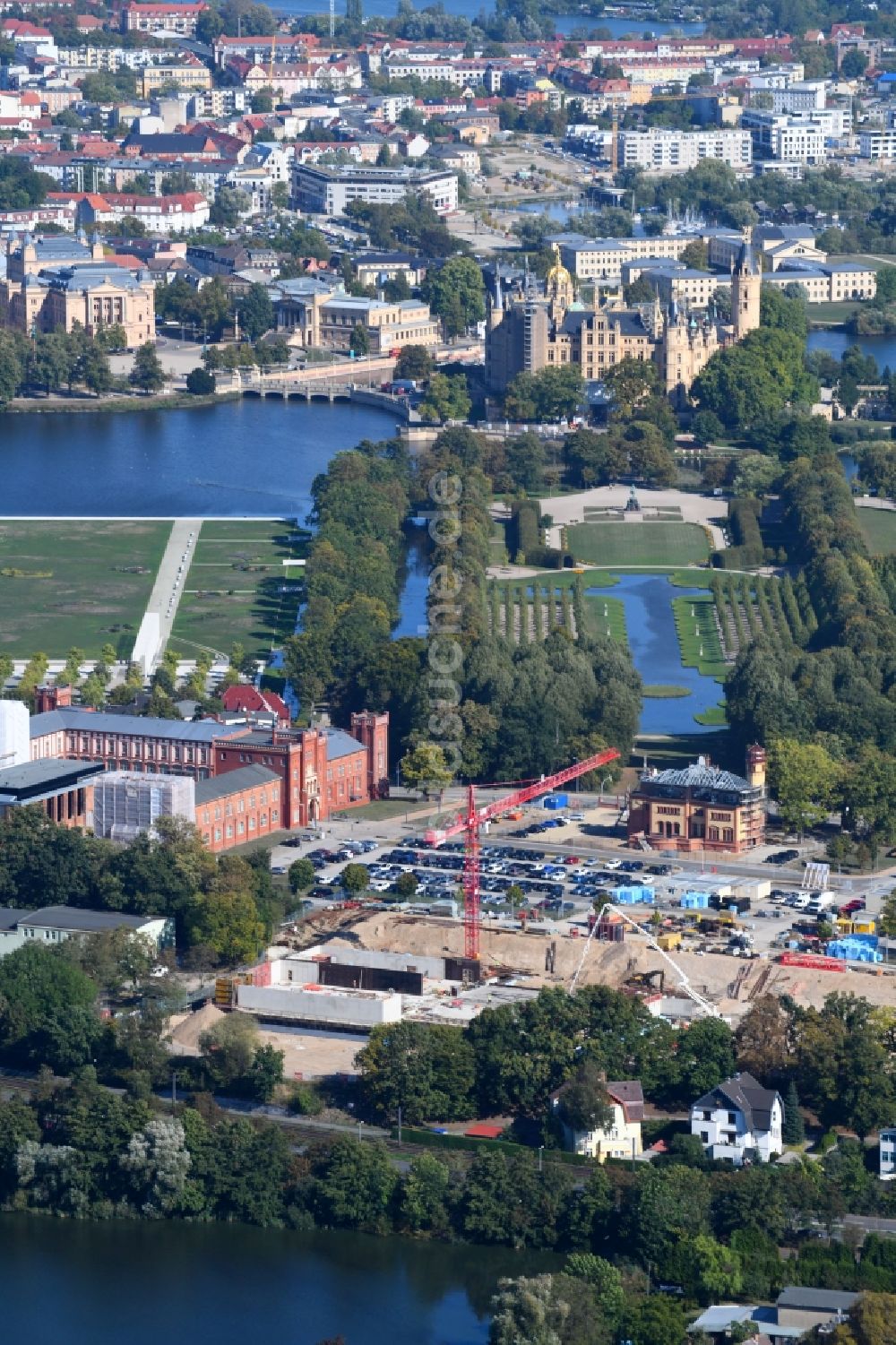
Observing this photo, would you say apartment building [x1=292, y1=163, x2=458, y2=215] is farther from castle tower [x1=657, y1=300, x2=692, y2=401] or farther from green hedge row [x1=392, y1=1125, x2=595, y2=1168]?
green hedge row [x1=392, y1=1125, x2=595, y2=1168]

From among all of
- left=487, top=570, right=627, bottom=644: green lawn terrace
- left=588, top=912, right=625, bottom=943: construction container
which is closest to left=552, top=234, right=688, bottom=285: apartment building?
left=487, top=570, right=627, bottom=644: green lawn terrace

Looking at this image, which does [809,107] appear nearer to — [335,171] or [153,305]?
[335,171]

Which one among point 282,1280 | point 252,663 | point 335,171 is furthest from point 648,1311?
point 335,171

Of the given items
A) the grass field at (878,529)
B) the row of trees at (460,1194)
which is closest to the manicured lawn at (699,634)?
the grass field at (878,529)

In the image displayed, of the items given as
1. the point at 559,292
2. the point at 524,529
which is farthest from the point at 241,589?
the point at 559,292

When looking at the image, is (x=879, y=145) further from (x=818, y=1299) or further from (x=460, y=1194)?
(x=818, y=1299)

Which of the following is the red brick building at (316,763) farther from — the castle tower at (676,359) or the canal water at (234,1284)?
the castle tower at (676,359)
